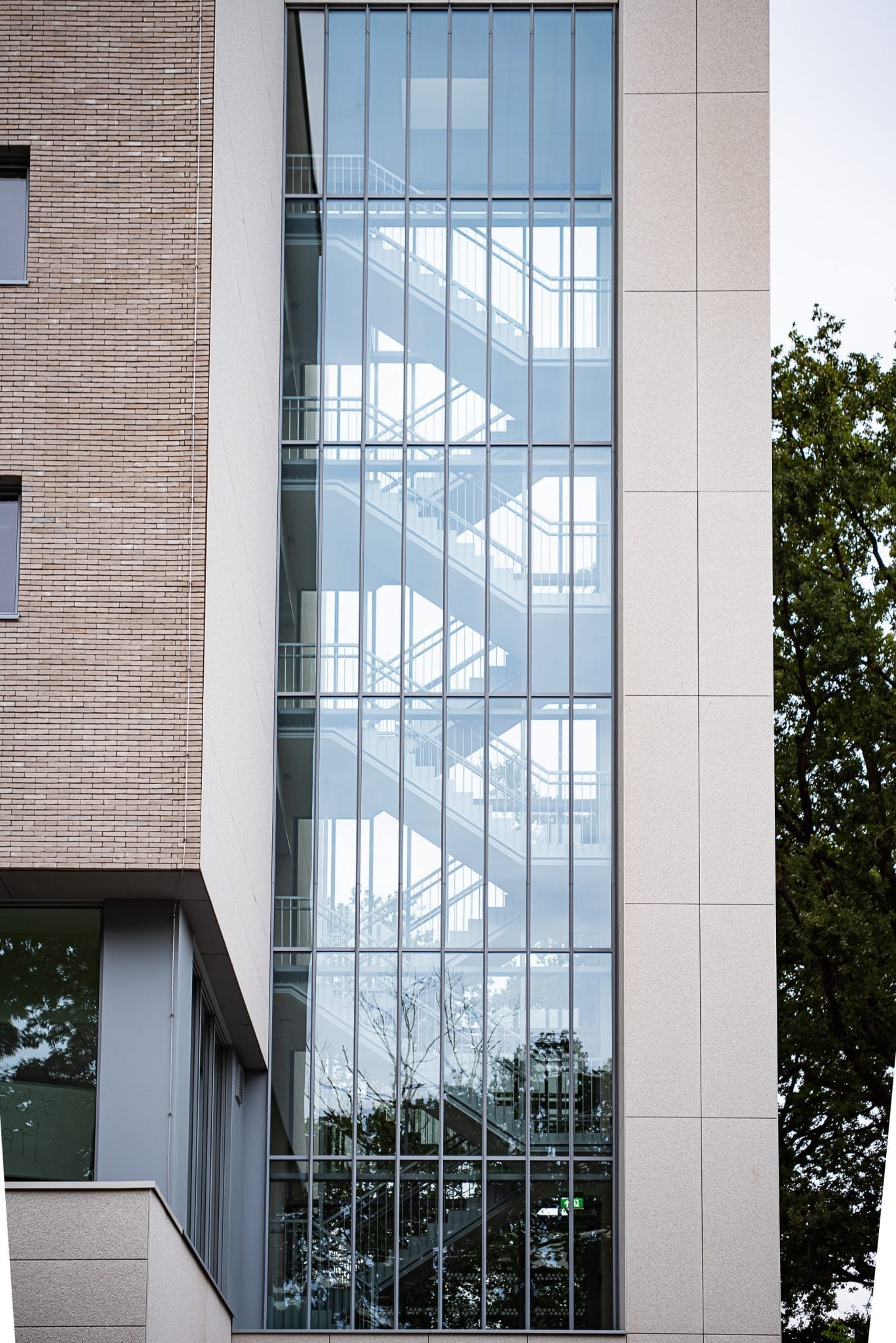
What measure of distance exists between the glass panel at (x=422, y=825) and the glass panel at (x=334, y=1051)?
97 centimetres

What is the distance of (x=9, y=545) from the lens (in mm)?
15727

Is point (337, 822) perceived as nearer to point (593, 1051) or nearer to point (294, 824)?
point (294, 824)

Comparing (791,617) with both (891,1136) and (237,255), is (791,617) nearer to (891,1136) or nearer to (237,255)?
(237,255)

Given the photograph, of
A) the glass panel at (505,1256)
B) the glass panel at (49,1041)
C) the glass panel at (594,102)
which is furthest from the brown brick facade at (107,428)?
the glass panel at (594,102)

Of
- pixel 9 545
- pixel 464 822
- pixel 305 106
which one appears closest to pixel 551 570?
pixel 464 822

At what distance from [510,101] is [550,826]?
31.5 feet

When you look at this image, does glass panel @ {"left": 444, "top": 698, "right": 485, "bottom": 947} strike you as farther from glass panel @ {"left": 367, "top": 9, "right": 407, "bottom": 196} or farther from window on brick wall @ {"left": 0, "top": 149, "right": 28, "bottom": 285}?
window on brick wall @ {"left": 0, "top": 149, "right": 28, "bottom": 285}

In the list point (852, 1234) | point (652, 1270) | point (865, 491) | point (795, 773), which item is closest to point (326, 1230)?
point (652, 1270)

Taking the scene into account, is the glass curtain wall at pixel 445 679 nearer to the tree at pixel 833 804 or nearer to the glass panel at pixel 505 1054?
the glass panel at pixel 505 1054

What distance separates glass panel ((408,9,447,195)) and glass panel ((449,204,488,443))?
579 millimetres

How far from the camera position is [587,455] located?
24422mm

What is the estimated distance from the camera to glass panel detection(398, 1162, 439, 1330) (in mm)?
22219

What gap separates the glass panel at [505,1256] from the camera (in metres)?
22.3

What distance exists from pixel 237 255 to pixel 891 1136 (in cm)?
1259
